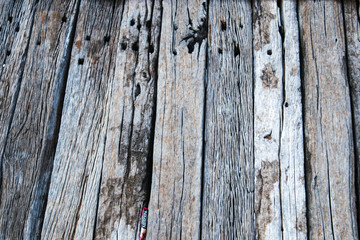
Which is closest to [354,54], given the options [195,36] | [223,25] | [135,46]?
[223,25]

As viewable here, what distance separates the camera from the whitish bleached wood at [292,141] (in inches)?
65.6

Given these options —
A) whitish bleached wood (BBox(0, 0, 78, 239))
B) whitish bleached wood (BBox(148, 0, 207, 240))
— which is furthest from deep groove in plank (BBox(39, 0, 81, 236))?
whitish bleached wood (BBox(148, 0, 207, 240))

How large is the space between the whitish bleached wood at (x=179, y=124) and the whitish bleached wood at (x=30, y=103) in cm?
67

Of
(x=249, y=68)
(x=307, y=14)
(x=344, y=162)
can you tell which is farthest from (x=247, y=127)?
(x=307, y=14)

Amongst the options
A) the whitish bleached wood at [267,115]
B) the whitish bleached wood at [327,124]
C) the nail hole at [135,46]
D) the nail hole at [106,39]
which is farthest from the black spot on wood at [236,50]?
the nail hole at [106,39]

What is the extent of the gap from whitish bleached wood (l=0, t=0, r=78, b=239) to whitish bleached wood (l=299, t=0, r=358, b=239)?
5.10 feet

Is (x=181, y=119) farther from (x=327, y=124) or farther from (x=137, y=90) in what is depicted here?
(x=327, y=124)

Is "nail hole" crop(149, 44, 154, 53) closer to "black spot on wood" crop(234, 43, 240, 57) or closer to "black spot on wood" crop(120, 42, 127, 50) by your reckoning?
"black spot on wood" crop(120, 42, 127, 50)

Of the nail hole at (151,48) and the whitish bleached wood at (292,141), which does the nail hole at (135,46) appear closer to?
the nail hole at (151,48)

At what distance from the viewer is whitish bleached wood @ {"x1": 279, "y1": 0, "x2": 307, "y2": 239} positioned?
5.47ft

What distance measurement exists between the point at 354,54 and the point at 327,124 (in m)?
0.51

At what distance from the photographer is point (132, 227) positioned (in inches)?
66.7

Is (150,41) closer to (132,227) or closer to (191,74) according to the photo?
(191,74)

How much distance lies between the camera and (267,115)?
1.84 metres
